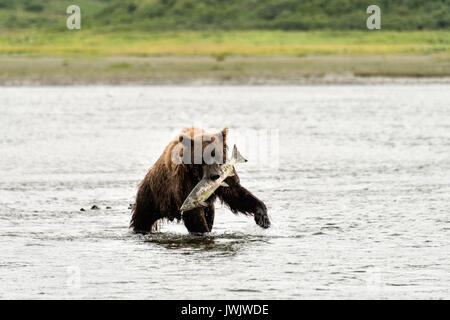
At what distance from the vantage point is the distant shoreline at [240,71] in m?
48.1

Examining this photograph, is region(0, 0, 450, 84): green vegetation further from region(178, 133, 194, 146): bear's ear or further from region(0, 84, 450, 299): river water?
region(178, 133, 194, 146): bear's ear

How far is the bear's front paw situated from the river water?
18cm

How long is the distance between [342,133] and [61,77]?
25592mm

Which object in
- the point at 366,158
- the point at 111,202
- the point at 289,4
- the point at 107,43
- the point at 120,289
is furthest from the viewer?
the point at 289,4

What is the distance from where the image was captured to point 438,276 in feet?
31.3

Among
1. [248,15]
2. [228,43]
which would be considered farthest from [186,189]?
[248,15]

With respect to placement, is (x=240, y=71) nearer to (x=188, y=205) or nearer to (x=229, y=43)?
(x=229, y=43)

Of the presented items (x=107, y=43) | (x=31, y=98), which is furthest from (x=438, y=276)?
(x=107, y=43)

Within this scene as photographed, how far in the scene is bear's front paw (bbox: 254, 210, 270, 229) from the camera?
36.9 feet

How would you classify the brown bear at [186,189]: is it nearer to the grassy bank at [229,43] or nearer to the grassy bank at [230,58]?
the grassy bank at [230,58]

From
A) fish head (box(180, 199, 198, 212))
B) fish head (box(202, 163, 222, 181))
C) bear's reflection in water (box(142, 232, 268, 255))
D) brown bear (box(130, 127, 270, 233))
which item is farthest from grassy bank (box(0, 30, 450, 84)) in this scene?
fish head (box(202, 163, 222, 181))

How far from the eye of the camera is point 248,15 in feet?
350

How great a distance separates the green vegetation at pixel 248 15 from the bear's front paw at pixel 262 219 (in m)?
75.7

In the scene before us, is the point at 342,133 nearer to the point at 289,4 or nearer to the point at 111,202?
the point at 111,202
